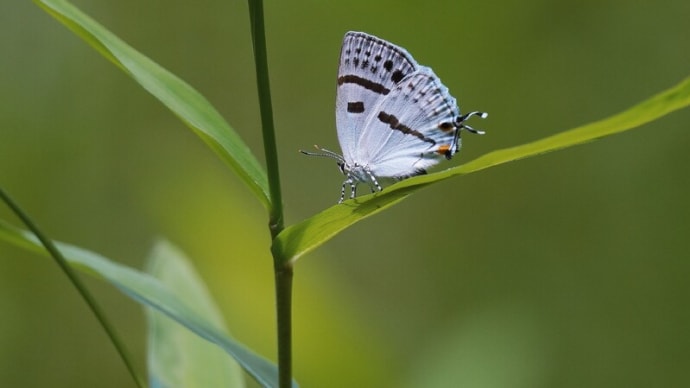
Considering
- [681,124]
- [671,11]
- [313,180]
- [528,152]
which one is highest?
[671,11]

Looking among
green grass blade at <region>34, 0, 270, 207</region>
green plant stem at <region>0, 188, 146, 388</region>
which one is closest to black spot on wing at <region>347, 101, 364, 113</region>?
green grass blade at <region>34, 0, 270, 207</region>

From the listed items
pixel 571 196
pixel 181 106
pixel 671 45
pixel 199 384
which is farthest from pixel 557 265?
pixel 181 106

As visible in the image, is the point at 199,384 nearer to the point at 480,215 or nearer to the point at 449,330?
the point at 449,330

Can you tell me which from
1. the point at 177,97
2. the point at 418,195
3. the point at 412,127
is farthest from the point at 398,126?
the point at 418,195

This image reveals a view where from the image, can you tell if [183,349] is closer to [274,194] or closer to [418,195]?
[274,194]

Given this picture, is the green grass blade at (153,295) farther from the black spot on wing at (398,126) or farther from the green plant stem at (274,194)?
the black spot on wing at (398,126)

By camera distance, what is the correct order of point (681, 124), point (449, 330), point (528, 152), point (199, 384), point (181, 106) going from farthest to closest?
point (681, 124), point (449, 330), point (199, 384), point (181, 106), point (528, 152)
